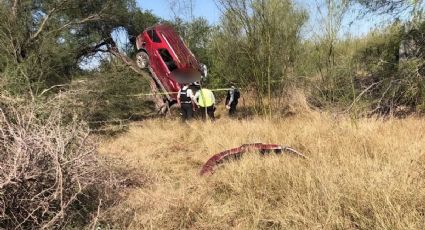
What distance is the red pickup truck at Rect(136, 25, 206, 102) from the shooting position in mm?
13992

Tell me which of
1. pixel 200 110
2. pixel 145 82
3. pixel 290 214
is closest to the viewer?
pixel 290 214

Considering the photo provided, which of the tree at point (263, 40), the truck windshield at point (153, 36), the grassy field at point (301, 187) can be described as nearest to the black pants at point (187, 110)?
the tree at point (263, 40)

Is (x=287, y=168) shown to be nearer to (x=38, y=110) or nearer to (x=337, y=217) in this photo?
(x=337, y=217)

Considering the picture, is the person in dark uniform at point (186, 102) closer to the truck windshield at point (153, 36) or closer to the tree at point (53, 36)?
the truck windshield at point (153, 36)

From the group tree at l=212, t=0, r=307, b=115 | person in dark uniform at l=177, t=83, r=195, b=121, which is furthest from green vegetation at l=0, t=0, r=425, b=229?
person in dark uniform at l=177, t=83, r=195, b=121

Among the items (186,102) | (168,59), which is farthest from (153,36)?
(186,102)

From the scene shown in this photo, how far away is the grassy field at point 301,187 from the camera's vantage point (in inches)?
161

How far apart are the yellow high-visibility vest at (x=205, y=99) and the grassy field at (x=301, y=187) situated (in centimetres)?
441

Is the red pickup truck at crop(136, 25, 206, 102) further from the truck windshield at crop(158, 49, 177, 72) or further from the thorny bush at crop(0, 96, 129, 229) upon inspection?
the thorny bush at crop(0, 96, 129, 229)

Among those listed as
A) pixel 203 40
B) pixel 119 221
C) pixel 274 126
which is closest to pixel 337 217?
pixel 119 221

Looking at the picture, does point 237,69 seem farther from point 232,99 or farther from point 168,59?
point 168,59

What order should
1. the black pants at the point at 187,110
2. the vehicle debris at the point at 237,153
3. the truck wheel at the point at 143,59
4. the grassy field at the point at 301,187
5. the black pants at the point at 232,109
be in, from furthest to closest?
the truck wheel at the point at 143,59 → the black pants at the point at 232,109 → the black pants at the point at 187,110 → the vehicle debris at the point at 237,153 → the grassy field at the point at 301,187

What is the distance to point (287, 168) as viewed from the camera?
5281 millimetres

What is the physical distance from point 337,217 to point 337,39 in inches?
287
